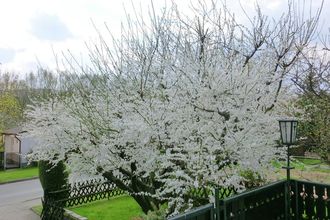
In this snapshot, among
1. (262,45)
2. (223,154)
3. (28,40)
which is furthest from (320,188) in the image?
(28,40)

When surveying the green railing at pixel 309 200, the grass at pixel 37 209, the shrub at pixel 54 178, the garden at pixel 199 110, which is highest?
the garden at pixel 199 110

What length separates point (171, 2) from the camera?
264 inches

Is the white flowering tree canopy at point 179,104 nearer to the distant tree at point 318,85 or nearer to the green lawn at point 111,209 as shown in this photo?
the distant tree at point 318,85

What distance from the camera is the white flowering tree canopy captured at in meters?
5.07

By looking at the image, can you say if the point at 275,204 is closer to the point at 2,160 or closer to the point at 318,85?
the point at 318,85

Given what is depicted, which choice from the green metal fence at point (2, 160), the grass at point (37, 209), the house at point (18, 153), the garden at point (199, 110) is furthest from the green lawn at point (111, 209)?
the green metal fence at point (2, 160)

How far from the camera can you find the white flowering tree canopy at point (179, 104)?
5.07 metres

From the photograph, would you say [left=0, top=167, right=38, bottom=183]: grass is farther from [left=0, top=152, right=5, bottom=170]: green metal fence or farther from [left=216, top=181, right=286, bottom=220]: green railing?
[left=216, top=181, right=286, bottom=220]: green railing

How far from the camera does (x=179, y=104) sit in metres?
5.30

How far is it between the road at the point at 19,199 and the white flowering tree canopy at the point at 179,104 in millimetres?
3892

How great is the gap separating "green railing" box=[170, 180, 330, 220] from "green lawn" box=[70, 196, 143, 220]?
4396 mm

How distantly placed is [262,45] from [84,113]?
3.88 m

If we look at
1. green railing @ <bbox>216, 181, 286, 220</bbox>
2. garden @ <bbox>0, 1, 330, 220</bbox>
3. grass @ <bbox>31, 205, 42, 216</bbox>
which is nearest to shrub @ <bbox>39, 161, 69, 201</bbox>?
grass @ <bbox>31, 205, 42, 216</bbox>

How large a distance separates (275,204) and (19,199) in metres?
10.9
